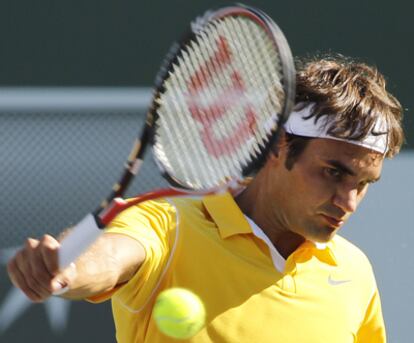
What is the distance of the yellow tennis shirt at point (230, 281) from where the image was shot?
201 cm

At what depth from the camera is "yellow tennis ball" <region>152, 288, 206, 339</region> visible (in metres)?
1.90

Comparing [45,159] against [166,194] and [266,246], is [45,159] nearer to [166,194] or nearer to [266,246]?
[266,246]

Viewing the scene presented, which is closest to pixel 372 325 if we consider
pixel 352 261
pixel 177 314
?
pixel 352 261

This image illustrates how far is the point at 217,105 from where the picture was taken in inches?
78.6

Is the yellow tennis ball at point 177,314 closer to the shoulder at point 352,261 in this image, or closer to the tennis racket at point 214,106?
the tennis racket at point 214,106

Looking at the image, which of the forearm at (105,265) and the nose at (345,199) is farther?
the nose at (345,199)

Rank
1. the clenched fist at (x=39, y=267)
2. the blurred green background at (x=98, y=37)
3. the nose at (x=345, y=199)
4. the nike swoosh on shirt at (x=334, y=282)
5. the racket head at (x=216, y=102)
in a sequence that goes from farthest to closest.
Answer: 1. the blurred green background at (x=98, y=37)
2. the nike swoosh on shirt at (x=334, y=282)
3. the nose at (x=345, y=199)
4. the racket head at (x=216, y=102)
5. the clenched fist at (x=39, y=267)

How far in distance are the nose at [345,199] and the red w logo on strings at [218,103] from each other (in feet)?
1.07

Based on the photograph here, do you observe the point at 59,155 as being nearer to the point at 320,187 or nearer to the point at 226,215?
the point at 226,215

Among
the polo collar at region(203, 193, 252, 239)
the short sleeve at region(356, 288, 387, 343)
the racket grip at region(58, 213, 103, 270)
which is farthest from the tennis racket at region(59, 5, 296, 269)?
the short sleeve at region(356, 288, 387, 343)

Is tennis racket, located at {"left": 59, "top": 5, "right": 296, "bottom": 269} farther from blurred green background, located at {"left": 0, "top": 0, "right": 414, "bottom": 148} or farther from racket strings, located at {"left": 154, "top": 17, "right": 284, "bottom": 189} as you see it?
blurred green background, located at {"left": 0, "top": 0, "right": 414, "bottom": 148}

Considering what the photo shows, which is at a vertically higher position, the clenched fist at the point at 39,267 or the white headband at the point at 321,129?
the clenched fist at the point at 39,267

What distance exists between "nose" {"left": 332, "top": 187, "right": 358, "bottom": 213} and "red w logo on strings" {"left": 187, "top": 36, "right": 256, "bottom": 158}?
0.33 m

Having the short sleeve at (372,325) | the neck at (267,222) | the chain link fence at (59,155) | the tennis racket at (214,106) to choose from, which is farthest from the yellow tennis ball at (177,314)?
the chain link fence at (59,155)
